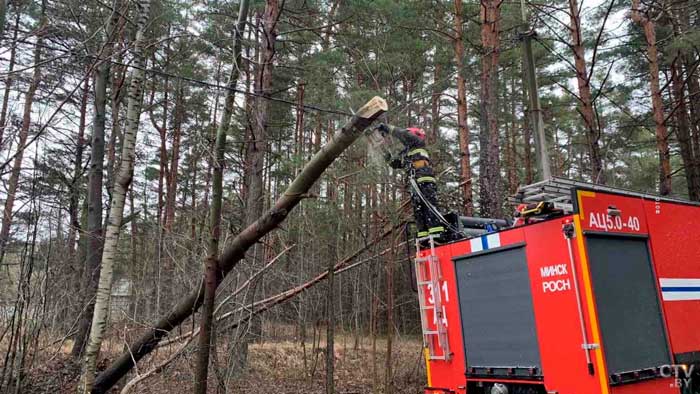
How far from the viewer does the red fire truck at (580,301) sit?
3885 millimetres

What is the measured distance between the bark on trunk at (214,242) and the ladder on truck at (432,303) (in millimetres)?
2380

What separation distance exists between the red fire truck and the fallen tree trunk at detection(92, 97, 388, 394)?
1.80 m

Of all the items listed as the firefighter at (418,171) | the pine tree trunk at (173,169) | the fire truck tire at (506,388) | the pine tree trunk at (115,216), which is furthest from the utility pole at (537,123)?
the pine tree trunk at (173,169)

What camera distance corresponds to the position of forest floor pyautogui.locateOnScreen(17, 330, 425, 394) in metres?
7.11

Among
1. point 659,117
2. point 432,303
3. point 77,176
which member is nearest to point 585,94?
point 659,117

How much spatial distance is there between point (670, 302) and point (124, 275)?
13921mm

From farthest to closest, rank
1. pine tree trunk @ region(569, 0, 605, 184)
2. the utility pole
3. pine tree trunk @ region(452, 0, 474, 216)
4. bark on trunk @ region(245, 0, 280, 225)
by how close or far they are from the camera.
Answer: pine tree trunk @ region(452, 0, 474, 216) < pine tree trunk @ region(569, 0, 605, 184) < bark on trunk @ region(245, 0, 280, 225) < the utility pole

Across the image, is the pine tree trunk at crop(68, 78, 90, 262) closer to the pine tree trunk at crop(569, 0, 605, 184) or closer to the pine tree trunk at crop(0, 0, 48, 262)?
the pine tree trunk at crop(0, 0, 48, 262)

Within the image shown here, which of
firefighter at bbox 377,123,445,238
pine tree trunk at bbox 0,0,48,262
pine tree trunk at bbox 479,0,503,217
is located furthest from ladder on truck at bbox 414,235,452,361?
pine tree trunk at bbox 0,0,48,262

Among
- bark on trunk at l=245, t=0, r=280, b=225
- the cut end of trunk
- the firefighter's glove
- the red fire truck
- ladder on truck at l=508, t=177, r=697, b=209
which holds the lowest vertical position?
the red fire truck

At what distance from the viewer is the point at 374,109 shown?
435 centimetres

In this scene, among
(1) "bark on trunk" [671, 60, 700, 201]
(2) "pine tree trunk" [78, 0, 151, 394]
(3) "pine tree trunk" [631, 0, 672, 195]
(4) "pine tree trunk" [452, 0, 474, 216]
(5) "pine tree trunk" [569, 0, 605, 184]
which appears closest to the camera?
(2) "pine tree trunk" [78, 0, 151, 394]

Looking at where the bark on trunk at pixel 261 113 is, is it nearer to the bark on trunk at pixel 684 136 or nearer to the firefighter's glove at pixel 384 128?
the firefighter's glove at pixel 384 128

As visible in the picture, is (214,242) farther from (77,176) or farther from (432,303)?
(77,176)
